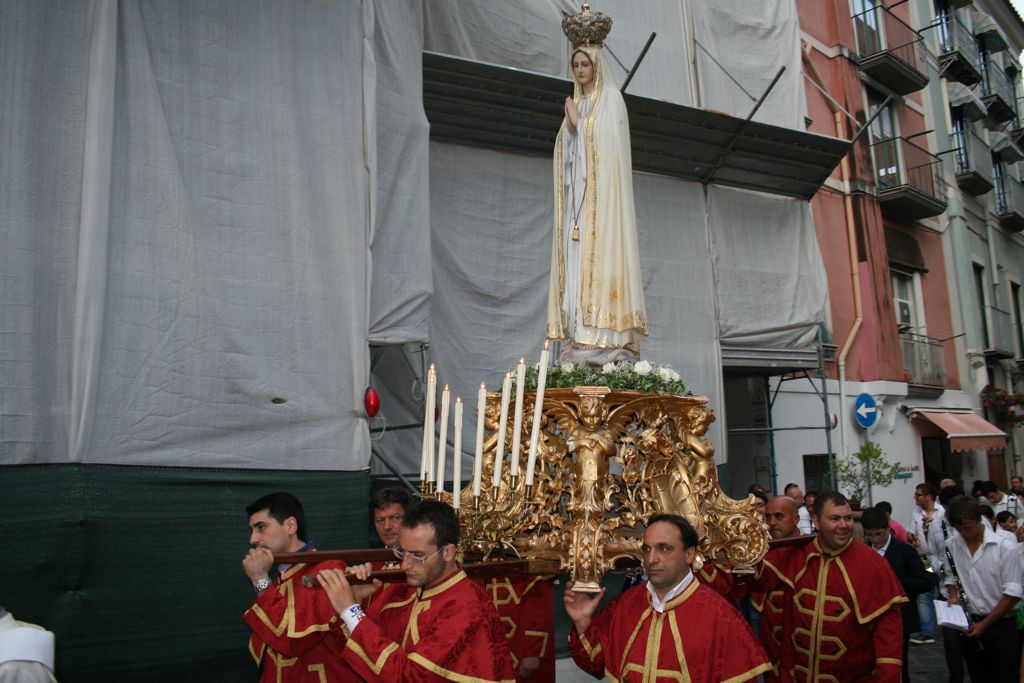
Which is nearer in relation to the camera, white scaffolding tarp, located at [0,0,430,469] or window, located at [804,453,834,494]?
white scaffolding tarp, located at [0,0,430,469]

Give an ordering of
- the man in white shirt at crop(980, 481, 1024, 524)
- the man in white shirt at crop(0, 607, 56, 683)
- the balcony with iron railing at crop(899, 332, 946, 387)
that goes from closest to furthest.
Answer: the man in white shirt at crop(0, 607, 56, 683)
the man in white shirt at crop(980, 481, 1024, 524)
the balcony with iron railing at crop(899, 332, 946, 387)

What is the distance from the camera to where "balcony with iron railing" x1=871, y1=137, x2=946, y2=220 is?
1656 cm

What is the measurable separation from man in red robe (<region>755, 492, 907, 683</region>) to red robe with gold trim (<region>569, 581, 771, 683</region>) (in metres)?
1.43

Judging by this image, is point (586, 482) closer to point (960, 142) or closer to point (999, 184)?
point (960, 142)

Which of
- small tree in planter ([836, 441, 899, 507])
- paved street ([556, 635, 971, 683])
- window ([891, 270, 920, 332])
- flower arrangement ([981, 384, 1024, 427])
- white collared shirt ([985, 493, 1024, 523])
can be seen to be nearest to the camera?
paved street ([556, 635, 971, 683])

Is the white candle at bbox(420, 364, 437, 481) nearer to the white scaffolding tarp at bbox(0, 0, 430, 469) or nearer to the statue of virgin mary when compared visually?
the statue of virgin mary

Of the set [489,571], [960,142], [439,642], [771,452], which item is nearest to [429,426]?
[489,571]

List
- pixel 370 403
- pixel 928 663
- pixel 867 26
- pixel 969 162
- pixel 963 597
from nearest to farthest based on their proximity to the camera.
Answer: pixel 963 597
pixel 370 403
pixel 928 663
pixel 867 26
pixel 969 162

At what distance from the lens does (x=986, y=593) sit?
6148mm

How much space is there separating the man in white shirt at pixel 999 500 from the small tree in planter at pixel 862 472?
1.55 metres

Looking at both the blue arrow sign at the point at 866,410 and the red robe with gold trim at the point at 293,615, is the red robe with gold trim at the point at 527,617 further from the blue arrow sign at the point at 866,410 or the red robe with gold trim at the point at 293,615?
the blue arrow sign at the point at 866,410

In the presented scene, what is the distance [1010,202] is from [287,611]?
25.1 m

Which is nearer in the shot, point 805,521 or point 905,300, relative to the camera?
point 805,521

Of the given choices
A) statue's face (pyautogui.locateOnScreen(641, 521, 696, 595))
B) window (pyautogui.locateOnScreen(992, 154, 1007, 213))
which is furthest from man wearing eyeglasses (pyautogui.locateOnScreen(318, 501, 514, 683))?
window (pyautogui.locateOnScreen(992, 154, 1007, 213))
